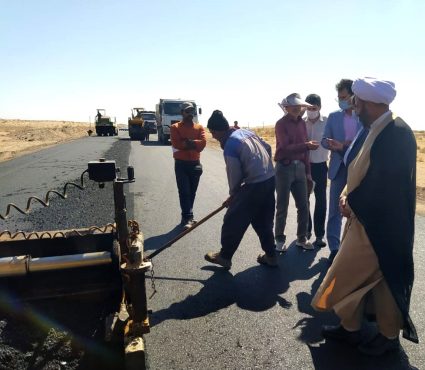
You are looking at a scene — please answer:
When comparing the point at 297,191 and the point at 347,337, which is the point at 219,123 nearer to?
the point at 297,191

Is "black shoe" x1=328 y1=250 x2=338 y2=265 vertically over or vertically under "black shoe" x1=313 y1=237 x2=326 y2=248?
over

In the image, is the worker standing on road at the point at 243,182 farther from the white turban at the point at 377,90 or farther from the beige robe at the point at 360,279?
the white turban at the point at 377,90

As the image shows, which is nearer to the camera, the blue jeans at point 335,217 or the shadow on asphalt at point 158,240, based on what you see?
the blue jeans at point 335,217

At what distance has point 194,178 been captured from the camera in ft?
21.2

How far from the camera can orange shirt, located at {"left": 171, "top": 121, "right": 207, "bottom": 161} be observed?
20.4 feet

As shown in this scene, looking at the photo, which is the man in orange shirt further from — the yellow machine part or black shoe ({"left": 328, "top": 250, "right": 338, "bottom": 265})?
the yellow machine part

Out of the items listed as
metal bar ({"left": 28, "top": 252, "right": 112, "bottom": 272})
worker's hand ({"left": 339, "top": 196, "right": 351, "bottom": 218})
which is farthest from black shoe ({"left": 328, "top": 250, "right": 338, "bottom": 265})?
metal bar ({"left": 28, "top": 252, "right": 112, "bottom": 272})

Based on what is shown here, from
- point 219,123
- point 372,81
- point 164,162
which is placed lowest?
point 164,162

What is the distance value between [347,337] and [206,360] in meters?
1.07

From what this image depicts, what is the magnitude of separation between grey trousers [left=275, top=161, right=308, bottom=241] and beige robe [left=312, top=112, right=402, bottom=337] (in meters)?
1.96

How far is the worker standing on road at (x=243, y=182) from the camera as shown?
4.22 m

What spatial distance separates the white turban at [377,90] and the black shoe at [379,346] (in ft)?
5.47

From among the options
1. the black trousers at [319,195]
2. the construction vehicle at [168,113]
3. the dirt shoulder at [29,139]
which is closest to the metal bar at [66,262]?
the black trousers at [319,195]

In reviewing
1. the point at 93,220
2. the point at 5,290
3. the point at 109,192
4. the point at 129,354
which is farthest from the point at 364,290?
the point at 109,192
